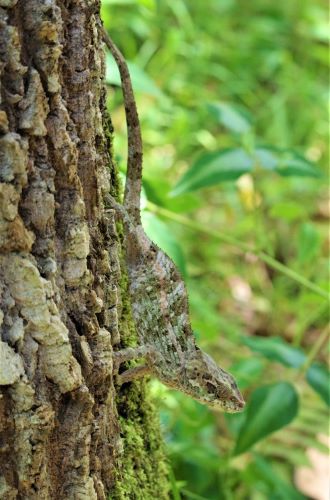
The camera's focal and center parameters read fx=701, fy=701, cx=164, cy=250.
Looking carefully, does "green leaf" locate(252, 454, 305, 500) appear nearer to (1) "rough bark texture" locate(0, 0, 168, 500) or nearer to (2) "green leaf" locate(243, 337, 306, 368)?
(2) "green leaf" locate(243, 337, 306, 368)

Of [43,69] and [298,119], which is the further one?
[298,119]

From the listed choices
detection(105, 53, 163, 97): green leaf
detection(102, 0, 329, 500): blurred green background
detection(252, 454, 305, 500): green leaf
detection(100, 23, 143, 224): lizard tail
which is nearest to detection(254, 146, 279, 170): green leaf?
detection(102, 0, 329, 500): blurred green background

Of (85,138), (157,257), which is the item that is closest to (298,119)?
(157,257)

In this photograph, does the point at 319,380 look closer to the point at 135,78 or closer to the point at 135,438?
the point at 135,438

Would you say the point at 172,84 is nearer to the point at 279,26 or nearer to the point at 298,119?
the point at 298,119

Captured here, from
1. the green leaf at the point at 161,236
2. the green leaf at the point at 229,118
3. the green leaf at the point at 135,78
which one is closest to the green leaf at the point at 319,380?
the green leaf at the point at 161,236

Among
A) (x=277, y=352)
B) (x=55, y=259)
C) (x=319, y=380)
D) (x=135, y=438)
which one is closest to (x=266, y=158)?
(x=277, y=352)
